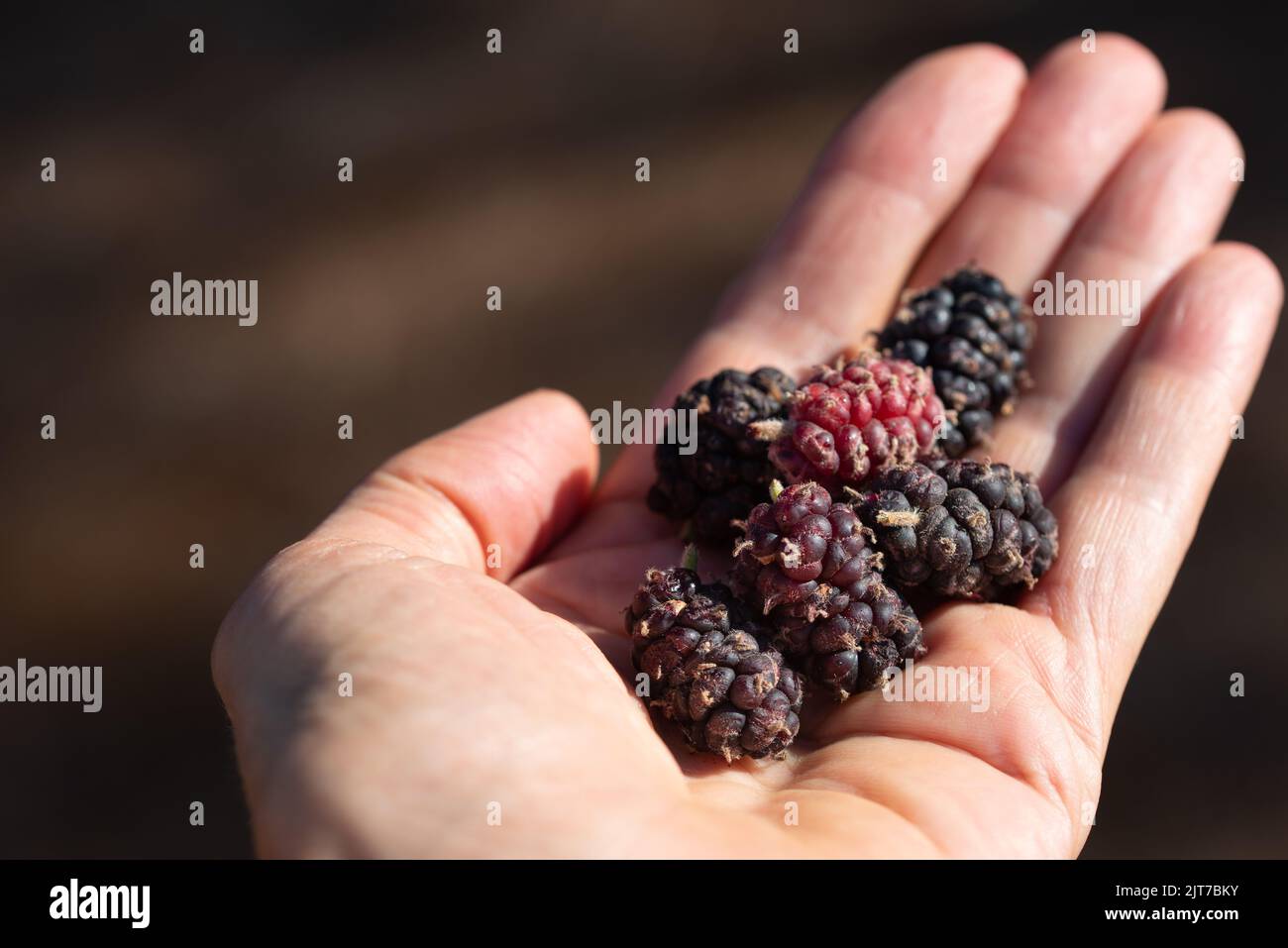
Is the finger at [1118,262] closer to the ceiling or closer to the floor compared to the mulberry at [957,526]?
closer to the ceiling

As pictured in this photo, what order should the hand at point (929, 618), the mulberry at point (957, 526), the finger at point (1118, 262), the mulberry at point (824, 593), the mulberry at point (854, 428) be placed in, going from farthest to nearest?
1. the finger at point (1118, 262)
2. the mulberry at point (854, 428)
3. the mulberry at point (957, 526)
4. the mulberry at point (824, 593)
5. the hand at point (929, 618)

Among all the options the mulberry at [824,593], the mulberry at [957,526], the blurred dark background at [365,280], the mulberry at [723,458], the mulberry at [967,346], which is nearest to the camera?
the mulberry at [824,593]

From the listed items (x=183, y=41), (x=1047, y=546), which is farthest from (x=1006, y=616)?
(x=183, y=41)

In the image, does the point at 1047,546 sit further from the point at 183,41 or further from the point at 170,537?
the point at 183,41

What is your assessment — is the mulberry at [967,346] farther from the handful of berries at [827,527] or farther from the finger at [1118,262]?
the finger at [1118,262]

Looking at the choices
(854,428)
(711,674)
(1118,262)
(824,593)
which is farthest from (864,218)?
(711,674)

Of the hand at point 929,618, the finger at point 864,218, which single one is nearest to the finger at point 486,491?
the hand at point 929,618

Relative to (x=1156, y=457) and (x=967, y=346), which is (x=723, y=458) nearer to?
(x=967, y=346)
